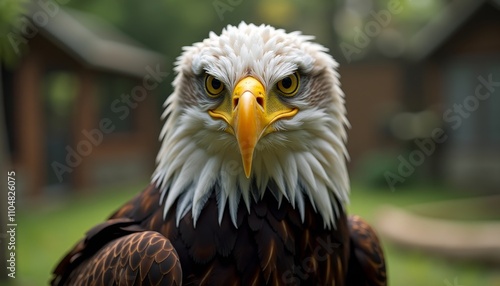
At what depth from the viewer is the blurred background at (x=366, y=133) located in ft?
26.3

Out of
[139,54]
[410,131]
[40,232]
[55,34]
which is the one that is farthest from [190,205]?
[139,54]

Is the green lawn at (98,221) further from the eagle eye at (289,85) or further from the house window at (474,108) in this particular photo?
the eagle eye at (289,85)

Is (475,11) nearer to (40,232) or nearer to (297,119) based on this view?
(40,232)

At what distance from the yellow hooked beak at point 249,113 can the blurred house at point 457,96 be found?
12097 millimetres

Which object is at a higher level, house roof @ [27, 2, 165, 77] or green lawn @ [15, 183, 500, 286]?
house roof @ [27, 2, 165, 77]

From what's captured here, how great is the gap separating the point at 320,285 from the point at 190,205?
25.3 inches

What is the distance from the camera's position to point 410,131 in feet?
50.3

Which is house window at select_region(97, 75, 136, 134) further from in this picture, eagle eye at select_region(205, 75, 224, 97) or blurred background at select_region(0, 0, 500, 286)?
eagle eye at select_region(205, 75, 224, 97)

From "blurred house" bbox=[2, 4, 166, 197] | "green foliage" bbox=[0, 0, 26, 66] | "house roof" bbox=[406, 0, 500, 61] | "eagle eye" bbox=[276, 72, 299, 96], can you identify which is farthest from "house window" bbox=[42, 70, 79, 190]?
"eagle eye" bbox=[276, 72, 299, 96]

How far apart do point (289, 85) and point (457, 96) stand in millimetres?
13293

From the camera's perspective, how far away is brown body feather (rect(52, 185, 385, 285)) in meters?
2.05

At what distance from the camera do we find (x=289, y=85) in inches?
84.4

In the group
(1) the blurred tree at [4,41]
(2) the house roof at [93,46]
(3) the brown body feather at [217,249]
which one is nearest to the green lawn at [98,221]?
(1) the blurred tree at [4,41]

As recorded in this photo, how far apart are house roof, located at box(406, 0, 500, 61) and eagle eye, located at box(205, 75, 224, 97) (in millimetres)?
12355
